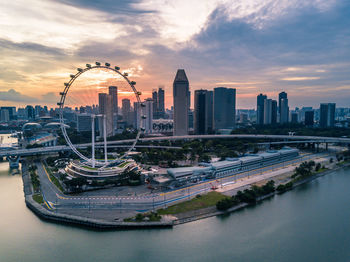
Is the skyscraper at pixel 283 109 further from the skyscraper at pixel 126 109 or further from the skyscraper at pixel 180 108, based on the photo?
the skyscraper at pixel 126 109

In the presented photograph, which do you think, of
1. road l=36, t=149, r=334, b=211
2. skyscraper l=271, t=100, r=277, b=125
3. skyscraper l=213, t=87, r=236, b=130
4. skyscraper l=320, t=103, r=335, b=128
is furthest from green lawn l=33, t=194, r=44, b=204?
skyscraper l=271, t=100, r=277, b=125

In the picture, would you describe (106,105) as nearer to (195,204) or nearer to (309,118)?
(195,204)

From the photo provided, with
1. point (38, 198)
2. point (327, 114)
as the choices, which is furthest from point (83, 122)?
point (327, 114)

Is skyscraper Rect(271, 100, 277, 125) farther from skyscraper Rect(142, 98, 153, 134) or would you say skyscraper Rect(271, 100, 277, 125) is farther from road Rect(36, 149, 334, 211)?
road Rect(36, 149, 334, 211)

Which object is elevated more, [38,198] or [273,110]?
[273,110]

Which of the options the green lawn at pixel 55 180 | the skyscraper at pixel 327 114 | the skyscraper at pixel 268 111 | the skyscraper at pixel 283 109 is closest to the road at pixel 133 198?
the green lawn at pixel 55 180
